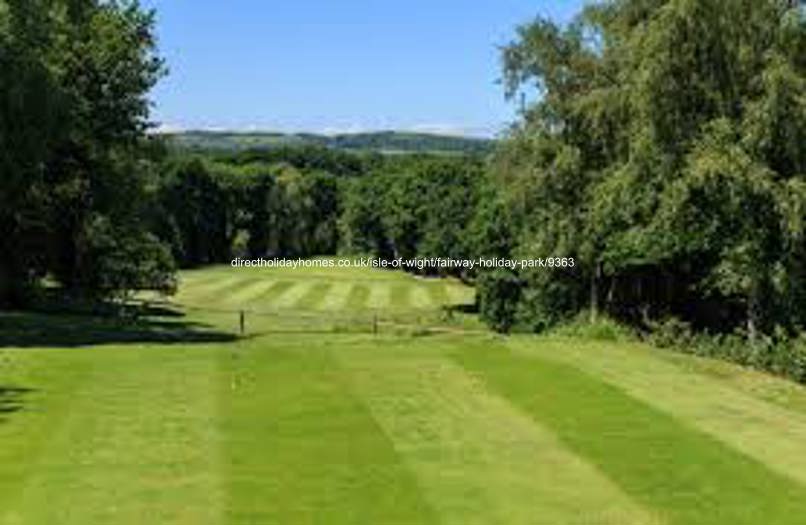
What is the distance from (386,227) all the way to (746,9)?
114 m

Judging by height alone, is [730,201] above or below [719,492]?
above

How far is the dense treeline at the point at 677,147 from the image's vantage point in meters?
39.7

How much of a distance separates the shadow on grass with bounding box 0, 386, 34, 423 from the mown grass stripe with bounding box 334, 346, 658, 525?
17.3 ft

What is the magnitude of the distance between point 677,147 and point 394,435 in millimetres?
26531

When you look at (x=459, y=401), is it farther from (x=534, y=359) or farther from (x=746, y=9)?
(x=746, y=9)

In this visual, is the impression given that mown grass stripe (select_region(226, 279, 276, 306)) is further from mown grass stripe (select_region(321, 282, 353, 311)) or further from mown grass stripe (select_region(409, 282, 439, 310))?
mown grass stripe (select_region(409, 282, 439, 310))

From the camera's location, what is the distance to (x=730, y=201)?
1576 inches

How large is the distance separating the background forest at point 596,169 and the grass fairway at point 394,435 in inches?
408

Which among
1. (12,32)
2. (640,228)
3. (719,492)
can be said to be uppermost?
(12,32)

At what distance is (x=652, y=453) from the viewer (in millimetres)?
17156

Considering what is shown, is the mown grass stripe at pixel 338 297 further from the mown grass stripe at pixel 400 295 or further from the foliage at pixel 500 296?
the foliage at pixel 500 296

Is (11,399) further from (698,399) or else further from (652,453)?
(698,399)

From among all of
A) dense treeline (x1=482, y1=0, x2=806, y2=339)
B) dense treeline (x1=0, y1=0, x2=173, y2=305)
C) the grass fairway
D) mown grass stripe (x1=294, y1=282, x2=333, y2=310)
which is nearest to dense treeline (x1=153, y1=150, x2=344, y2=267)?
mown grass stripe (x1=294, y1=282, x2=333, y2=310)

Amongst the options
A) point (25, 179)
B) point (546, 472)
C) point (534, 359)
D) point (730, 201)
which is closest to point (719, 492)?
point (546, 472)
